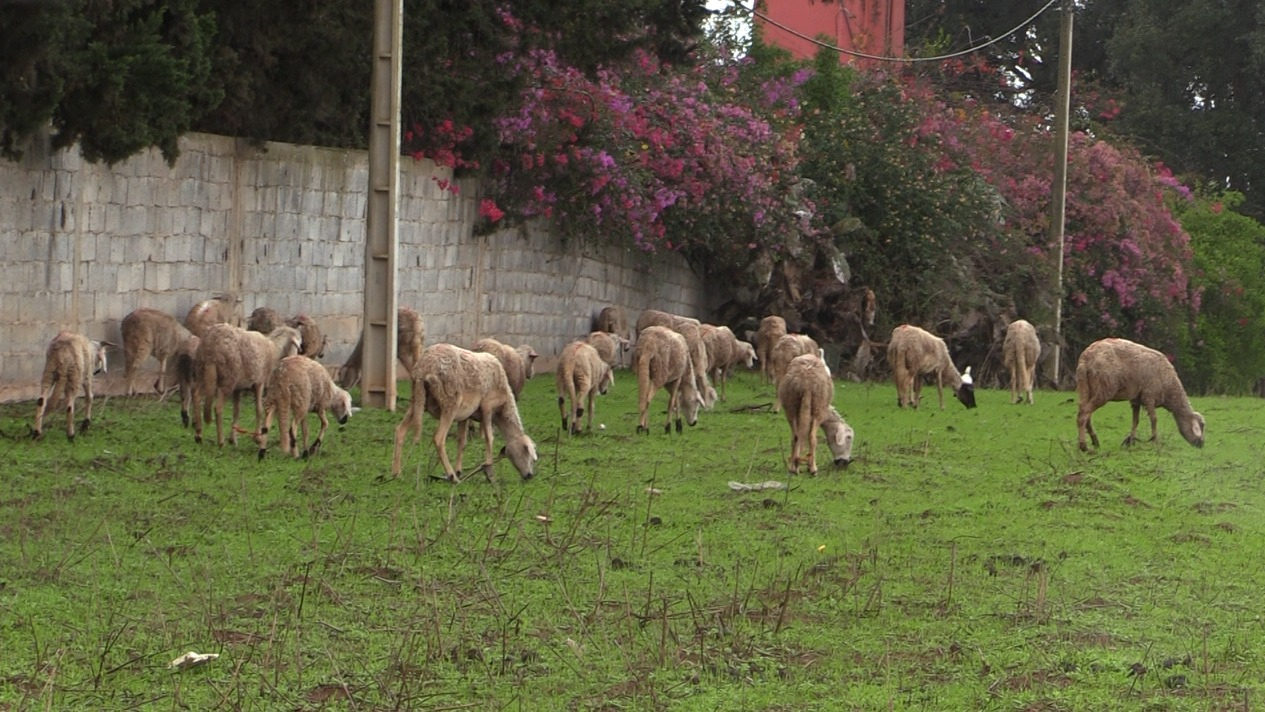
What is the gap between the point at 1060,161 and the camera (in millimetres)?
30188

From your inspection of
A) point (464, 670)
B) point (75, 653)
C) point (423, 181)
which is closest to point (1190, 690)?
point (464, 670)

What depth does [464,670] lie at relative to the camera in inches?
272

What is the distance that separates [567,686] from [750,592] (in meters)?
1.55

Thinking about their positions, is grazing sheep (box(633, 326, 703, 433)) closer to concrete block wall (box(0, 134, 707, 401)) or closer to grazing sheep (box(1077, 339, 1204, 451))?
grazing sheep (box(1077, 339, 1204, 451))

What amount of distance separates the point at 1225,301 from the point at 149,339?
25.5 meters

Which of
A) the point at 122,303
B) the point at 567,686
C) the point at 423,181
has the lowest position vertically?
the point at 567,686

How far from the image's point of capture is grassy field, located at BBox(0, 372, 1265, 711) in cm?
678

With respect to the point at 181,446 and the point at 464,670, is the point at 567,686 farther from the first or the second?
the point at 181,446

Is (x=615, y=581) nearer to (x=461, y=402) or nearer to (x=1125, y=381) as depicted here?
(x=461, y=402)

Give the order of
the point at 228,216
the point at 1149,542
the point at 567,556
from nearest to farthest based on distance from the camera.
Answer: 1. the point at 567,556
2. the point at 1149,542
3. the point at 228,216

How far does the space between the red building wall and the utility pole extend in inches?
331

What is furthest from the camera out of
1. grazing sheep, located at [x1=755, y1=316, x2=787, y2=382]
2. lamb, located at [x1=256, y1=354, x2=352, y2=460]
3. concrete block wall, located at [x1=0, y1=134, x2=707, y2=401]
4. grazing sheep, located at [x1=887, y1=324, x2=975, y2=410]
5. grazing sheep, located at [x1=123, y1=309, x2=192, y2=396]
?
grazing sheep, located at [x1=755, y1=316, x2=787, y2=382]

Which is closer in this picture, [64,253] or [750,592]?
[750,592]

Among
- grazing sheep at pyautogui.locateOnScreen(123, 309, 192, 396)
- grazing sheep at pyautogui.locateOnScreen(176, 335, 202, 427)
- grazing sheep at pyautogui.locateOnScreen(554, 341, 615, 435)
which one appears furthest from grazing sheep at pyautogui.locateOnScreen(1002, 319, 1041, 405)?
grazing sheep at pyautogui.locateOnScreen(176, 335, 202, 427)
